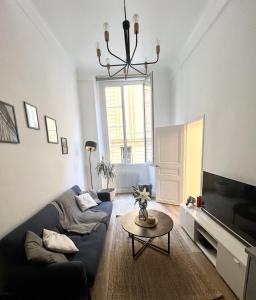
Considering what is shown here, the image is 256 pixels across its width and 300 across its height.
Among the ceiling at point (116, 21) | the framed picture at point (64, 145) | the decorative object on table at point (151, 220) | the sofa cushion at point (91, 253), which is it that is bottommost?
the sofa cushion at point (91, 253)

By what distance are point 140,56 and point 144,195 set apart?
305 cm

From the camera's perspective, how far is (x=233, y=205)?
1781mm

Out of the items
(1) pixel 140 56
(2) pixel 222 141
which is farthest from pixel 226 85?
(1) pixel 140 56

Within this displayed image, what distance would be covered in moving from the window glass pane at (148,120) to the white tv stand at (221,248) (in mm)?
2327

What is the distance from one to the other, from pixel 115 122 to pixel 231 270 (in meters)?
4.05

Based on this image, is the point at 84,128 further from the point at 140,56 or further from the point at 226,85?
the point at 226,85

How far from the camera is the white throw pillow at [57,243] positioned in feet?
5.20

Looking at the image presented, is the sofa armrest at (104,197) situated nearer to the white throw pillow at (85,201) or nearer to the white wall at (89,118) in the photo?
the white throw pillow at (85,201)

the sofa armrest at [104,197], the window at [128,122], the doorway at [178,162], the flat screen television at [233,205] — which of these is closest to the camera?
the flat screen television at [233,205]

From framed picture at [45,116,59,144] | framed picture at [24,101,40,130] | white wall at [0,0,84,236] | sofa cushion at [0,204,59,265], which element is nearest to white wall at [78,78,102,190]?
white wall at [0,0,84,236]

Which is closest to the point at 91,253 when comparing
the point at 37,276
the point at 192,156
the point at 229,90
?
the point at 37,276

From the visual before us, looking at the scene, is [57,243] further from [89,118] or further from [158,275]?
[89,118]

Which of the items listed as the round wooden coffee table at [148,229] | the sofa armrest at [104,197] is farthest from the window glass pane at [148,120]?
the round wooden coffee table at [148,229]

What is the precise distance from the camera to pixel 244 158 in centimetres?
172
